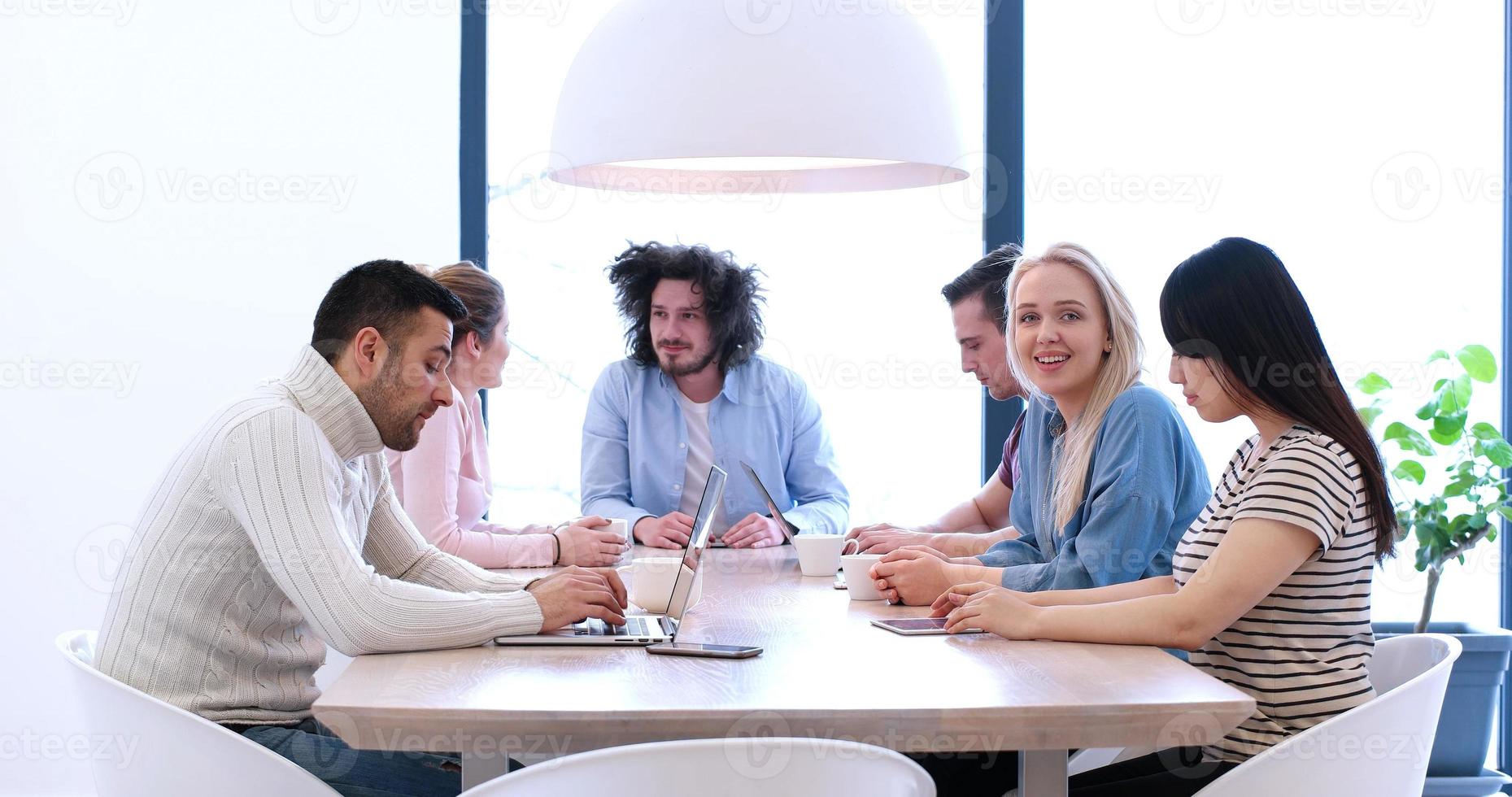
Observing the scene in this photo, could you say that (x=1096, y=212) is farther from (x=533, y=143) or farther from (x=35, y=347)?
(x=35, y=347)

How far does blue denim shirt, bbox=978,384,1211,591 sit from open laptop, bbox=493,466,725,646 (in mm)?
565

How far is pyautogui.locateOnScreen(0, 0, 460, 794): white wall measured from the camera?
11.6 ft

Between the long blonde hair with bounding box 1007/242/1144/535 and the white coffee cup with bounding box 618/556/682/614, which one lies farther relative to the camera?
the long blonde hair with bounding box 1007/242/1144/535

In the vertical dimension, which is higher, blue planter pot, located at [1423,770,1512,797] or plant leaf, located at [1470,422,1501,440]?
plant leaf, located at [1470,422,1501,440]

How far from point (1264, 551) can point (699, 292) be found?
1989 millimetres

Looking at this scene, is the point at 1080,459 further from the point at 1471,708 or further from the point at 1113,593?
the point at 1471,708

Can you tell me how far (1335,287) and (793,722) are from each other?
303 centimetres

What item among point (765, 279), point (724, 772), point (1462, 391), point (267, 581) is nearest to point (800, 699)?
point (724, 772)

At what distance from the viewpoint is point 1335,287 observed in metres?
3.77

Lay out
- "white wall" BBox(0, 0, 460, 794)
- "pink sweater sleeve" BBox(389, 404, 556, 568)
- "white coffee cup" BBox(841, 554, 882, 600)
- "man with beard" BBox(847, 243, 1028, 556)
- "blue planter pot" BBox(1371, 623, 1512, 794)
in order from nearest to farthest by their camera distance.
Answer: "white coffee cup" BBox(841, 554, 882, 600), "pink sweater sleeve" BBox(389, 404, 556, 568), "man with beard" BBox(847, 243, 1028, 556), "blue planter pot" BBox(1371, 623, 1512, 794), "white wall" BBox(0, 0, 460, 794)

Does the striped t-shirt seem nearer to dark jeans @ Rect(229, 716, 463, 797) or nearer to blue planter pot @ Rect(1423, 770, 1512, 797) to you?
dark jeans @ Rect(229, 716, 463, 797)

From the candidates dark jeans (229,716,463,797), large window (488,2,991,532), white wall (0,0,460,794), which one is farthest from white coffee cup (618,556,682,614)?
white wall (0,0,460,794)

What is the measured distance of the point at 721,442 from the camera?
3379mm

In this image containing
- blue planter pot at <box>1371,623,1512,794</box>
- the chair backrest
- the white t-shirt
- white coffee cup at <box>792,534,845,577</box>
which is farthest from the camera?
the white t-shirt
